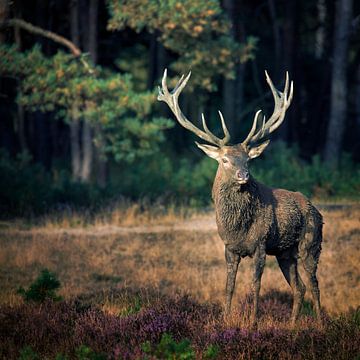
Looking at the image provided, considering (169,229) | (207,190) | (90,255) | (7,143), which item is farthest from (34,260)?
(7,143)

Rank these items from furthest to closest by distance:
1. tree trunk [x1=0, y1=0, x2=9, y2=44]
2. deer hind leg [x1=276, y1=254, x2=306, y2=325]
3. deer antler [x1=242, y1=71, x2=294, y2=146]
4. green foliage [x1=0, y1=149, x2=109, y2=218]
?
1. green foliage [x1=0, y1=149, x2=109, y2=218]
2. tree trunk [x1=0, y1=0, x2=9, y2=44]
3. deer hind leg [x1=276, y1=254, x2=306, y2=325]
4. deer antler [x1=242, y1=71, x2=294, y2=146]

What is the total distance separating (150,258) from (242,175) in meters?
6.00

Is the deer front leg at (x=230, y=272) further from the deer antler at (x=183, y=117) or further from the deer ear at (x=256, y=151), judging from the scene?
the deer antler at (x=183, y=117)

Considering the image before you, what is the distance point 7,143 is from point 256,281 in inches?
870

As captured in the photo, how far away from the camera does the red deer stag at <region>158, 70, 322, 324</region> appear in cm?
1016

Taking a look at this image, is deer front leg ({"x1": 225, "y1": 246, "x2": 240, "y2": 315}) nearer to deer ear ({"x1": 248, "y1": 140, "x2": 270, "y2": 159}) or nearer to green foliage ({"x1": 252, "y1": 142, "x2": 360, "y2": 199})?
deer ear ({"x1": 248, "y1": 140, "x2": 270, "y2": 159})

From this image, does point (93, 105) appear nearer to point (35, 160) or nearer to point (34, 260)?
point (34, 260)

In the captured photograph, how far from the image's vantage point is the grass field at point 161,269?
10.4 metres

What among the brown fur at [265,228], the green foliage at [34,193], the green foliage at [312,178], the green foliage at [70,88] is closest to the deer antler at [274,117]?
the brown fur at [265,228]

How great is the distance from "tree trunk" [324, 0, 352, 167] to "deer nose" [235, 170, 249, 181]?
1589 centimetres

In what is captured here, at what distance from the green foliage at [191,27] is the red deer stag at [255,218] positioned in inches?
353

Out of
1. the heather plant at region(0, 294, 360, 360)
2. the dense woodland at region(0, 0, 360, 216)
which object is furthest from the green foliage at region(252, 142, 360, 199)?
the heather plant at region(0, 294, 360, 360)

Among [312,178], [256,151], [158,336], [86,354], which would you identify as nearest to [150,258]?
[256,151]

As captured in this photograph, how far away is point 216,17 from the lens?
21.5 m
